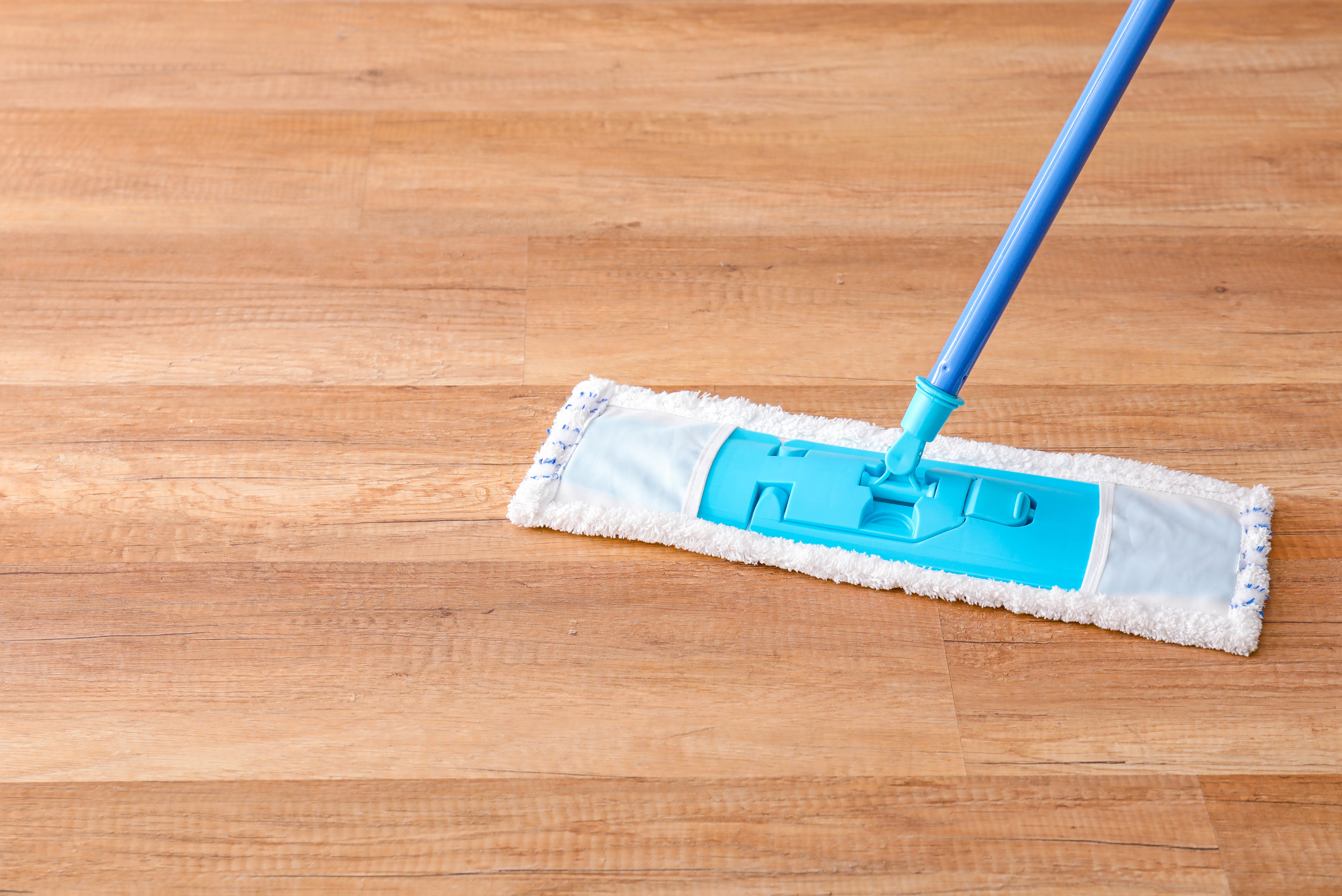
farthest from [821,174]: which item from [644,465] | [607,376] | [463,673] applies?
[463,673]

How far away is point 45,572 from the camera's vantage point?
0.95m

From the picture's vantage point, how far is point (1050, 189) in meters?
0.82

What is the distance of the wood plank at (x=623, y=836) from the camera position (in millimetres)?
752

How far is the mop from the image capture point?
0.87 meters

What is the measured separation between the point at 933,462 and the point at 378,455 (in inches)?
19.6

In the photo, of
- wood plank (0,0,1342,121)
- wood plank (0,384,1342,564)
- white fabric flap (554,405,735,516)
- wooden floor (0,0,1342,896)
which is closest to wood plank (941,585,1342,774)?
wooden floor (0,0,1342,896)

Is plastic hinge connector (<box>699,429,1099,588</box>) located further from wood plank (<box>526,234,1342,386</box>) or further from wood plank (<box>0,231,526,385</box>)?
wood plank (<box>0,231,526,385</box>)

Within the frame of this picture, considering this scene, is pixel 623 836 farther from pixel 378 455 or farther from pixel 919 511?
pixel 378 455

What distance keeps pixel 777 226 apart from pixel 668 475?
0.48 m

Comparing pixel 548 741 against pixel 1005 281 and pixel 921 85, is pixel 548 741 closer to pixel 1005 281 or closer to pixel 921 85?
pixel 1005 281

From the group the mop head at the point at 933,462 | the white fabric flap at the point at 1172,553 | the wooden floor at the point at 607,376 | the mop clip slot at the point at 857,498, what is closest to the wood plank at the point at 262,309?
the wooden floor at the point at 607,376

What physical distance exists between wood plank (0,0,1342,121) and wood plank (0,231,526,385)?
331mm

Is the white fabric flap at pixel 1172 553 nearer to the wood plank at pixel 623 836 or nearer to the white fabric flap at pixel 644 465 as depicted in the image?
the wood plank at pixel 623 836

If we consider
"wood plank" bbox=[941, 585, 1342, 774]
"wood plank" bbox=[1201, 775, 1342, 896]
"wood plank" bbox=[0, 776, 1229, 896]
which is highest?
"wood plank" bbox=[941, 585, 1342, 774]
